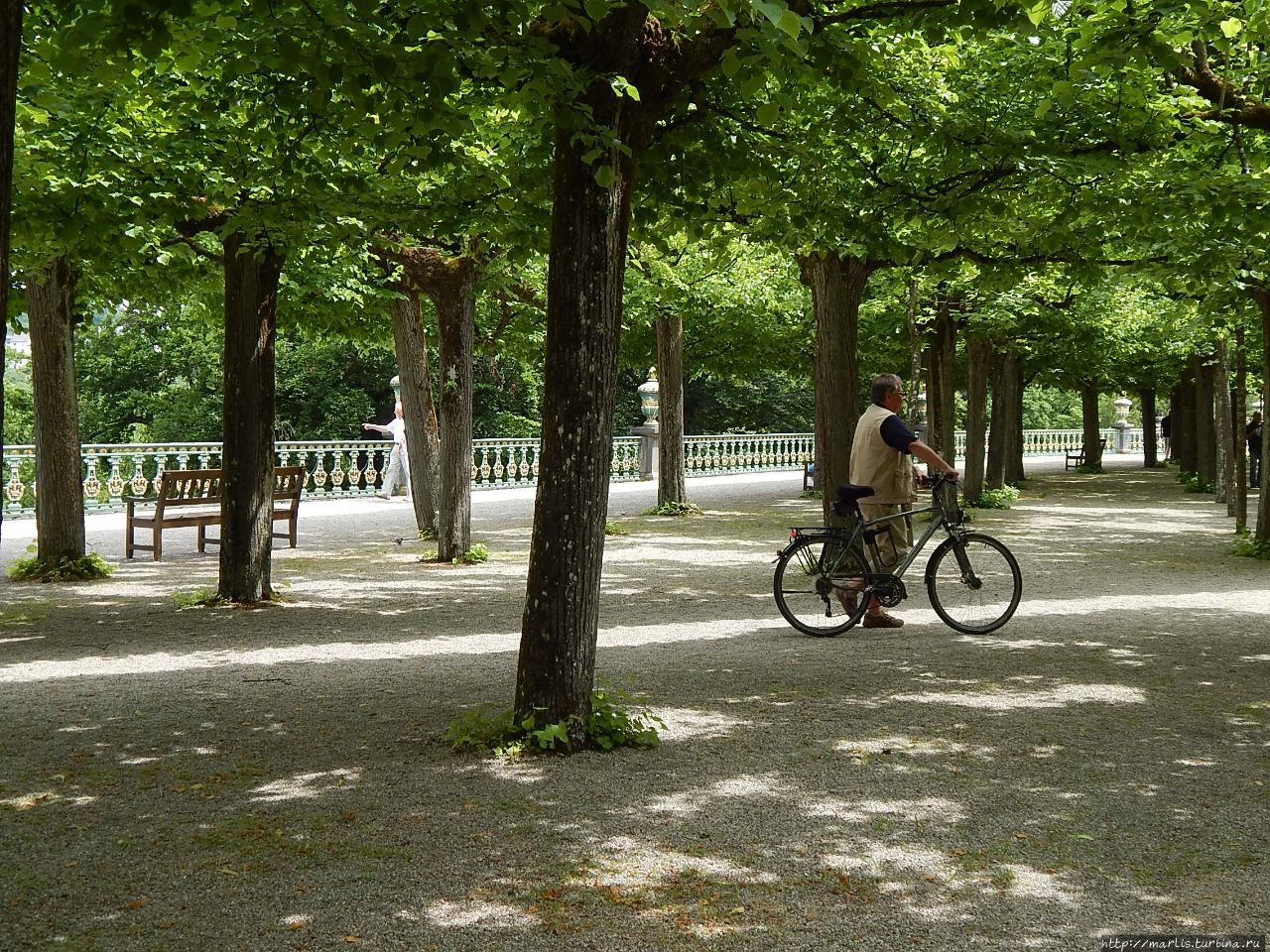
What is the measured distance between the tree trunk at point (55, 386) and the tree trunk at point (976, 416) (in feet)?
51.5

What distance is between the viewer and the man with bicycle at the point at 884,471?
A: 9648 mm

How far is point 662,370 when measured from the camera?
2298 cm

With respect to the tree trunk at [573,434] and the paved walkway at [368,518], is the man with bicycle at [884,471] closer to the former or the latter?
the tree trunk at [573,434]

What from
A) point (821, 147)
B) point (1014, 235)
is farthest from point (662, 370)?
point (821, 147)

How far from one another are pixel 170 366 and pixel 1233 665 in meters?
40.5

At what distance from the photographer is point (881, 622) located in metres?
9.89

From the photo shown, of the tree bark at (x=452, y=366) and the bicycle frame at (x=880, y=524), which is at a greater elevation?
the tree bark at (x=452, y=366)

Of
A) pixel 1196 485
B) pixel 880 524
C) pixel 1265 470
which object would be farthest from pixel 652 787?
pixel 1196 485

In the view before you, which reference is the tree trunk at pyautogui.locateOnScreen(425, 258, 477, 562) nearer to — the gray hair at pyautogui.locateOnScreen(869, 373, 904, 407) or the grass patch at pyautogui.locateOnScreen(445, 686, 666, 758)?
the gray hair at pyautogui.locateOnScreen(869, 373, 904, 407)

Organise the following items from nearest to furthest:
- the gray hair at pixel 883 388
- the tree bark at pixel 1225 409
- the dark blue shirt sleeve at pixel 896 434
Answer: the dark blue shirt sleeve at pixel 896 434 → the gray hair at pixel 883 388 → the tree bark at pixel 1225 409

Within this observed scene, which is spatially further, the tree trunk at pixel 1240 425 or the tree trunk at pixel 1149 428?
the tree trunk at pixel 1149 428

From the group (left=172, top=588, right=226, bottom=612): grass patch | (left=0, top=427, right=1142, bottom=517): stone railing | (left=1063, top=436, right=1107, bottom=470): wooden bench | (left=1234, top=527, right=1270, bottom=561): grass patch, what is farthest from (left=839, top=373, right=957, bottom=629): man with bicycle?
(left=1063, top=436, right=1107, bottom=470): wooden bench

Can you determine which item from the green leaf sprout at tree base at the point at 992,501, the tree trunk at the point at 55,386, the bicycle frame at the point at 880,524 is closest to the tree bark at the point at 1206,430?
the green leaf sprout at tree base at the point at 992,501

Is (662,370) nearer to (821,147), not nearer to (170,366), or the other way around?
(821,147)
